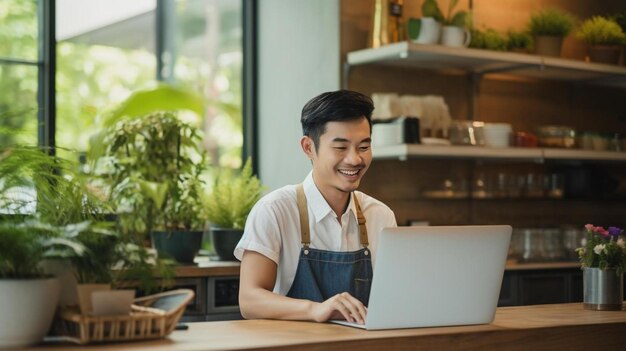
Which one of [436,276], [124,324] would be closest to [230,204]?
[436,276]

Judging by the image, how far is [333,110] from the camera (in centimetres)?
309

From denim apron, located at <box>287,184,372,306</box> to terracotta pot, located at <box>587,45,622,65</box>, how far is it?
3118 millimetres

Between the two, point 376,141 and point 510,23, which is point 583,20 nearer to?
point 510,23

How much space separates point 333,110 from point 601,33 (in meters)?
3.16

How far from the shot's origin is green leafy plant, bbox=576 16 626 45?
5.75 m

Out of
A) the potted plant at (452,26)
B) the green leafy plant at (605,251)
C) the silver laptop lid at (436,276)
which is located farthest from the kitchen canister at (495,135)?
the silver laptop lid at (436,276)

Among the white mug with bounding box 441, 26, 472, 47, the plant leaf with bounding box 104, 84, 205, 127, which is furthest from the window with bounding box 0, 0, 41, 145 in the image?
the white mug with bounding box 441, 26, 472, 47

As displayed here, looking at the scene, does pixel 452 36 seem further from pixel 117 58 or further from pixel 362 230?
pixel 362 230

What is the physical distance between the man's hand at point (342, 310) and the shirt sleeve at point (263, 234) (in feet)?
1.41

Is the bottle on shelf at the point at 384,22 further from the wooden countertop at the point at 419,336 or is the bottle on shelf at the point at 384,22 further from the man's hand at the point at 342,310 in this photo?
the man's hand at the point at 342,310

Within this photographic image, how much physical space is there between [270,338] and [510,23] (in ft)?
13.1

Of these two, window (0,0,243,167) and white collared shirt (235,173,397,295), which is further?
window (0,0,243,167)

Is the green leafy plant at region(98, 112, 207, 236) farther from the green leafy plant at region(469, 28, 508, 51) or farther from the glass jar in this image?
the glass jar

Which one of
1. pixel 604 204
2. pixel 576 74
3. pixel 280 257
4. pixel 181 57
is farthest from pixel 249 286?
pixel 604 204
